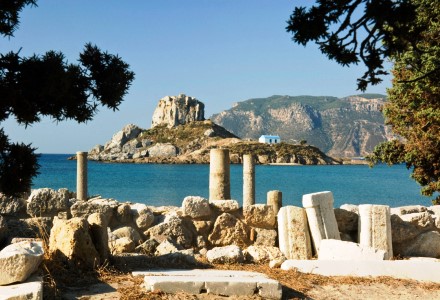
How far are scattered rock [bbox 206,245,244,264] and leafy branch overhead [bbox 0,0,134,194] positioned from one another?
3206 millimetres

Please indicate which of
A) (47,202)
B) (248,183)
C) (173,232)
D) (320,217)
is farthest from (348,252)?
(248,183)

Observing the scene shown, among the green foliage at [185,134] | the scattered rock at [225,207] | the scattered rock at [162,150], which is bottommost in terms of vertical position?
the scattered rock at [225,207]

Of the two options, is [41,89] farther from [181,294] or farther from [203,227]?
[203,227]

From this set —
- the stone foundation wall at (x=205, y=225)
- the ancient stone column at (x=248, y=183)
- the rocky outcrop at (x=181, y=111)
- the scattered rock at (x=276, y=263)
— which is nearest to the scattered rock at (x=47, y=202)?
the stone foundation wall at (x=205, y=225)

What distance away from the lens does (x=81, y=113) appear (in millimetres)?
8570

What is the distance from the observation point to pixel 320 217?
11383mm

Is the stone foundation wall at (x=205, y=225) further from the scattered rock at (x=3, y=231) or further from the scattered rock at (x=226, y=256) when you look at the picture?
the scattered rock at (x=226, y=256)

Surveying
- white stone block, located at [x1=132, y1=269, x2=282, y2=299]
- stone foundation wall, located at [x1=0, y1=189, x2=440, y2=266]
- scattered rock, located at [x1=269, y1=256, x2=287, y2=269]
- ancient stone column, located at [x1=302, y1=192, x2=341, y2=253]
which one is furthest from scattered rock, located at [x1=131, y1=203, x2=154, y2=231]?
white stone block, located at [x1=132, y1=269, x2=282, y2=299]

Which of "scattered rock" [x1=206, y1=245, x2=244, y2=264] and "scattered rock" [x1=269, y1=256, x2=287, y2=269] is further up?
"scattered rock" [x1=206, y1=245, x2=244, y2=264]

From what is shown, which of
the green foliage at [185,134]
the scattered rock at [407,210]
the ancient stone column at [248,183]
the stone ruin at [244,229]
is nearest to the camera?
the stone ruin at [244,229]

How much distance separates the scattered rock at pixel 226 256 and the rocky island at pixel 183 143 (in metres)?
110

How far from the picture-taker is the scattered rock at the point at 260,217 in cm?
1219

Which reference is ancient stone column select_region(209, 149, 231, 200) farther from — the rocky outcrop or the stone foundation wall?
the rocky outcrop

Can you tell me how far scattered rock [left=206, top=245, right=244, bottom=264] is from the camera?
1035cm
